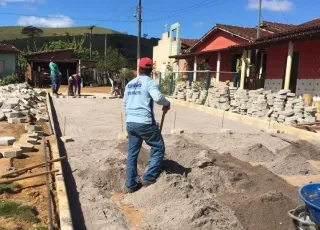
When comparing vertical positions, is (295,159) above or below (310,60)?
below

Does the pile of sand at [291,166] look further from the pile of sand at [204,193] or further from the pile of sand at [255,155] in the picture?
the pile of sand at [255,155]

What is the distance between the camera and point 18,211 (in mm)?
3664

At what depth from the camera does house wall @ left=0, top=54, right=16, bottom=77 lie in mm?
30969

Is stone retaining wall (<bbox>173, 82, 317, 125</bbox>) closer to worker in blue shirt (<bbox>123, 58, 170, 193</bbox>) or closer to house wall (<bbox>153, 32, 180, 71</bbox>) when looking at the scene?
worker in blue shirt (<bbox>123, 58, 170, 193</bbox>)

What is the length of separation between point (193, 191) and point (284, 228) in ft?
3.94

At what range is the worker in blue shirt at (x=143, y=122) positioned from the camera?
4441 millimetres

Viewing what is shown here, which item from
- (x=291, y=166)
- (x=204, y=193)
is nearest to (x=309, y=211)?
(x=204, y=193)

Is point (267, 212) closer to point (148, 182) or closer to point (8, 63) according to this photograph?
point (148, 182)

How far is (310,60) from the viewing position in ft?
45.7

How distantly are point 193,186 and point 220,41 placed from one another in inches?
796

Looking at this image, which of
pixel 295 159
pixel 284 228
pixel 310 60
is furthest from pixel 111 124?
pixel 310 60

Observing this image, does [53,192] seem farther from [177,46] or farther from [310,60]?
[177,46]

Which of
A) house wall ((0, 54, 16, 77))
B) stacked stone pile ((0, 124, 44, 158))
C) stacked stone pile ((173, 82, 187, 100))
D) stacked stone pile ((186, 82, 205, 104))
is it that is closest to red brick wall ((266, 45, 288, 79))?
stacked stone pile ((186, 82, 205, 104))

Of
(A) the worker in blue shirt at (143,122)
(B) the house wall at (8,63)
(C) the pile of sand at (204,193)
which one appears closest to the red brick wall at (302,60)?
(C) the pile of sand at (204,193)
